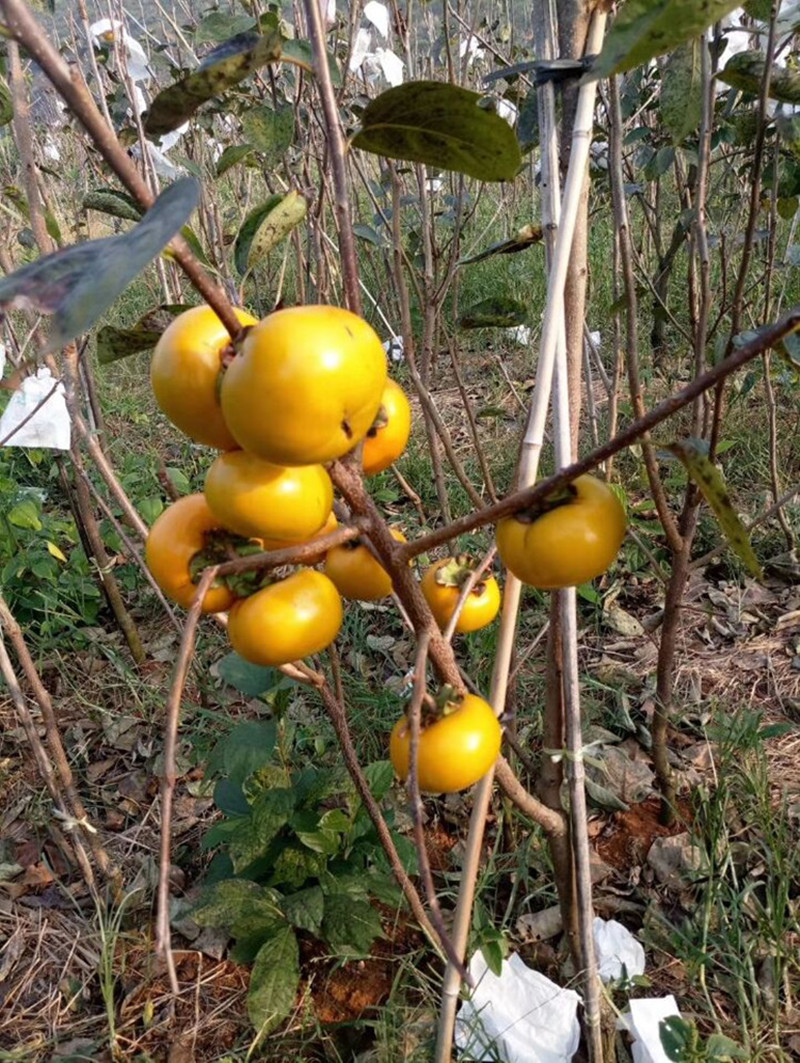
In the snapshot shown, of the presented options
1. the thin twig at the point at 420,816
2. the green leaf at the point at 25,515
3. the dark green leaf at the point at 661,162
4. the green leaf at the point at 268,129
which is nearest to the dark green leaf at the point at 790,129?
the dark green leaf at the point at 661,162

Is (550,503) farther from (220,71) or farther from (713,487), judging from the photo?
(220,71)

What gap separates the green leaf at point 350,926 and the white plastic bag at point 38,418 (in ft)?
2.76

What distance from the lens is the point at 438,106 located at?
0.52 metres

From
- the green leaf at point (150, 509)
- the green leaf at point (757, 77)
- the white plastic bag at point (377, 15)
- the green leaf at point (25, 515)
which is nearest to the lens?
the green leaf at point (757, 77)

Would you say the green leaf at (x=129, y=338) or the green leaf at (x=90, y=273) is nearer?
the green leaf at (x=90, y=273)

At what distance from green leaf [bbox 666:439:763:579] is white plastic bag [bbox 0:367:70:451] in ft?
3.51

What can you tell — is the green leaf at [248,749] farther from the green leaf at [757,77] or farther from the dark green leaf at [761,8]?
the dark green leaf at [761,8]

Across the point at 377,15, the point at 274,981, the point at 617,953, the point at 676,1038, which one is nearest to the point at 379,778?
the point at 274,981

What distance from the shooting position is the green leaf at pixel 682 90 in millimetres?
787

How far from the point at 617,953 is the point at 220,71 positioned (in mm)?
1168

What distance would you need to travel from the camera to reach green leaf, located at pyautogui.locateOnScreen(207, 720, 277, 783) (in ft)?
3.61

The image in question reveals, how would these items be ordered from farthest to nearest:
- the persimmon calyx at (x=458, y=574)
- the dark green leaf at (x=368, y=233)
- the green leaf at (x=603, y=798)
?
1. the dark green leaf at (x=368, y=233)
2. the green leaf at (x=603, y=798)
3. the persimmon calyx at (x=458, y=574)

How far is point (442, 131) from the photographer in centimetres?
53

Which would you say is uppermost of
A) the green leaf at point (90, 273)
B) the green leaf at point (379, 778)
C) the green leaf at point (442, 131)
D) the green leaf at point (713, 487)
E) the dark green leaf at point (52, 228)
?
the dark green leaf at point (52, 228)
